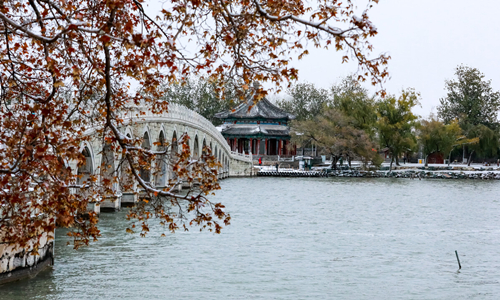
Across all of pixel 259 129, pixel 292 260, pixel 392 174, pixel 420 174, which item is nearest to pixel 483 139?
pixel 420 174

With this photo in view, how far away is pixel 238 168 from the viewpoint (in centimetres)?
5191

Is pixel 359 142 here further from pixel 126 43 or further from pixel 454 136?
pixel 126 43

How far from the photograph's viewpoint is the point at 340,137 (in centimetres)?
5081

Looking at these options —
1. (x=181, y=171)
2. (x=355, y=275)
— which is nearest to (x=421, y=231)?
(x=355, y=275)

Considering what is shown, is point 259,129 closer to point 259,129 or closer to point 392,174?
point 259,129

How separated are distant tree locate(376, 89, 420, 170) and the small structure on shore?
1032 centimetres

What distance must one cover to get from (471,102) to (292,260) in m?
53.3

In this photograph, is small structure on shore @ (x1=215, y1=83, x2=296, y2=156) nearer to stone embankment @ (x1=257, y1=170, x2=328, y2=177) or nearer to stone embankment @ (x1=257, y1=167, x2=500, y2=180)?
stone embankment @ (x1=257, y1=167, x2=500, y2=180)

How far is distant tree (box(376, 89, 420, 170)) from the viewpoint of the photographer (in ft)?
169

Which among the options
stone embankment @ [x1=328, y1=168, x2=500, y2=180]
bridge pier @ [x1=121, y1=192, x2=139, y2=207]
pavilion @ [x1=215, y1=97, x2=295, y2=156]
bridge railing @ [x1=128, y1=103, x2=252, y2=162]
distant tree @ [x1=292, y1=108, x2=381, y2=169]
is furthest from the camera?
pavilion @ [x1=215, y1=97, x2=295, y2=156]

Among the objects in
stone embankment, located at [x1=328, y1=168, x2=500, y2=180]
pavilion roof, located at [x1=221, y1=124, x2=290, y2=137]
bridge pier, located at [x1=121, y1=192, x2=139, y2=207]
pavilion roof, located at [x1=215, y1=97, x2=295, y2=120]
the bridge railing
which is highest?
pavilion roof, located at [x1=215, y1=97, x2=295, y2=120]

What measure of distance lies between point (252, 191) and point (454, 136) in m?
26.5

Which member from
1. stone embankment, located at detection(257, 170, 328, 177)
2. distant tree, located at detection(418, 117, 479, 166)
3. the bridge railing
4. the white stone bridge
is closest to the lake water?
the white stone bridge

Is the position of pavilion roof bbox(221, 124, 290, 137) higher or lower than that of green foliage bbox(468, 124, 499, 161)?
higher
